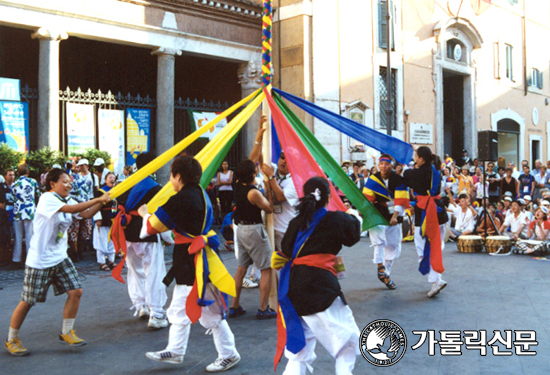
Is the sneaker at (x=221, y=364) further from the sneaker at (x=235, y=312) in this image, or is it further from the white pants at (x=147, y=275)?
the sneaker at (x=235, y=312)

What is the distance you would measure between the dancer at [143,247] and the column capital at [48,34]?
26.9 ft

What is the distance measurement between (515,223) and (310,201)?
9.90m

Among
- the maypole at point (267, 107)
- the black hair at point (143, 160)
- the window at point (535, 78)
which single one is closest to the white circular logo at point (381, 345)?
the maypole at point (267, 107)

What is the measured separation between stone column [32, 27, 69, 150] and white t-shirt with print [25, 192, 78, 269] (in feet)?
26.3

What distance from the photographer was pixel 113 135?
13.4m

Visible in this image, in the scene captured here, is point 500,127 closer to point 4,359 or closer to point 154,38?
point 154,38

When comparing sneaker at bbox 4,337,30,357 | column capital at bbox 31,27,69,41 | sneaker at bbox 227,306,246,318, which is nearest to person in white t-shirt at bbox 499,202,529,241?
sneaker at bbox 227,306,246,318

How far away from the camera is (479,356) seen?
4766mm

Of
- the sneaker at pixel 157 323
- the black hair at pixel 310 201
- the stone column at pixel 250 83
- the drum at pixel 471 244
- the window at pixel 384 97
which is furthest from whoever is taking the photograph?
the window at pixel 384 97

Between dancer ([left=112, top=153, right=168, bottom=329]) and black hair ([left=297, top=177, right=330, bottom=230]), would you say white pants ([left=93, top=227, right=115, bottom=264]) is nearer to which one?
dancer ([left=112, top=153, right=168, bottom=329])

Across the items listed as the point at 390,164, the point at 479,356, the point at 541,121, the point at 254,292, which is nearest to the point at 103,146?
the point at 254,292

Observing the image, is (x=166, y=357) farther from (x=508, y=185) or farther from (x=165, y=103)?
(x=508, y=185)

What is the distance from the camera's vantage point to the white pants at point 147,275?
5.83m

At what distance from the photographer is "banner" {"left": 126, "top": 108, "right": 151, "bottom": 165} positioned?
13859mm
